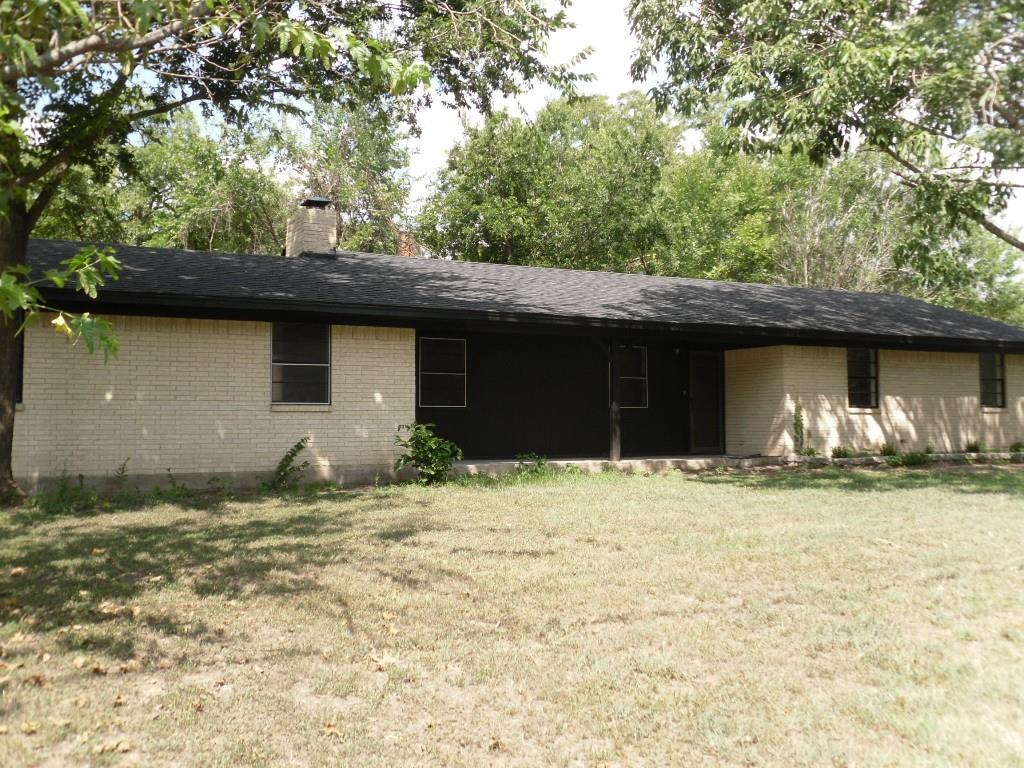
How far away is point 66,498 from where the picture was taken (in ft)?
33.6

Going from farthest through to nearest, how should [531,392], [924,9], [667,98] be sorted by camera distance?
[531,392]
[667,98]
[924,9]

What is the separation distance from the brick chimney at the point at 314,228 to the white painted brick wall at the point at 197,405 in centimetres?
448

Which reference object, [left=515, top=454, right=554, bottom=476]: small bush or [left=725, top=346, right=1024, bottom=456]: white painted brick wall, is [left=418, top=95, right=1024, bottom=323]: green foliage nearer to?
[left=725, top=346, right=1024, bottom=456]: white painted brick wall

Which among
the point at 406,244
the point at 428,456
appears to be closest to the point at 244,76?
the point at 428,456

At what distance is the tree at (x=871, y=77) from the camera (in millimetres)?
11141

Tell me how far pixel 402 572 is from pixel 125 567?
2.33 m

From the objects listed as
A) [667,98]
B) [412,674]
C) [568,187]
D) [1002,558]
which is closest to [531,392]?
[667,98]

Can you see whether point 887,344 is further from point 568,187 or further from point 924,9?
point 568,187

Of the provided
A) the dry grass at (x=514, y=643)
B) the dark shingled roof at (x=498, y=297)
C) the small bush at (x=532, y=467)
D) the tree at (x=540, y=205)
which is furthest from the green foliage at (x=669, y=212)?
the dry grass at (x=514, y=643)

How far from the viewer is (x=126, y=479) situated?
441 inches

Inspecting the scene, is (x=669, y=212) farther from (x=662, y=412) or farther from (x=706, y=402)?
(x=662, y=412)

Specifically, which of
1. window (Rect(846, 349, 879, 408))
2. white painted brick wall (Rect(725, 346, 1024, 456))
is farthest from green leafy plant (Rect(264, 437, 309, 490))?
window (Rect(846, 349, 879, 408))

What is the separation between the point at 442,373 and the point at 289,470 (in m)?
3.96

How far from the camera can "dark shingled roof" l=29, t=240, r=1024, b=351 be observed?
11695mm
